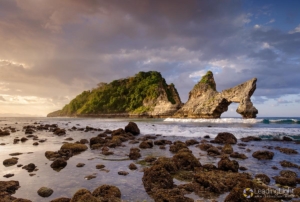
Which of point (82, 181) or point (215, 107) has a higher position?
point (215, 107)

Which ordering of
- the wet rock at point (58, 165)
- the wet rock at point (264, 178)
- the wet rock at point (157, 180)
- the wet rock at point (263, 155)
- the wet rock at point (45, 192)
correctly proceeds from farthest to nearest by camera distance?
1. the wet rock at point (263, 155)
2. the wet rock at point (58, 165)
3. the wet rock at point (264, 178)
4. the wet rock at point (157, 180)
5. the wet rock at point (45, 192)

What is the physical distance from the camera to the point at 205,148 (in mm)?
13328

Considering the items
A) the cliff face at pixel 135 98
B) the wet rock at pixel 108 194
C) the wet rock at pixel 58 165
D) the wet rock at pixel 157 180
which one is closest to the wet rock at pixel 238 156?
the wet rock at pixel 157 180

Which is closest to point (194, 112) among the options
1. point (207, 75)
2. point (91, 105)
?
point (207, 75)

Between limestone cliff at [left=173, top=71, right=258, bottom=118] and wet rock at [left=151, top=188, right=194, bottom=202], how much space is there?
47681 millimetres

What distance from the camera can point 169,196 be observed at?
5.45 meters

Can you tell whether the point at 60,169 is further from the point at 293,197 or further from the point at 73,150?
the point at 293,197

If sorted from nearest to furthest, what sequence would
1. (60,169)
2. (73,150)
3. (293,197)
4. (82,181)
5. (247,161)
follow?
(293,197) < (82,181) < (60,169) < (247,161) < (73,150)

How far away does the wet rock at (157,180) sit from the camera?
6387mm

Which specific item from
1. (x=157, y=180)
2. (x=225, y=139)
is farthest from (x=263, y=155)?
(x=157, y=180)

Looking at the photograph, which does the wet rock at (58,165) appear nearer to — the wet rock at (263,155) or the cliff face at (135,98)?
the wet rock at (263,155)

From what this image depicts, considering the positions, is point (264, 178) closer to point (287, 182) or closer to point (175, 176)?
point (287, 182)

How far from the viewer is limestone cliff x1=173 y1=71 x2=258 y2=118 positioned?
48438 mm

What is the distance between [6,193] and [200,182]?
6.05 m
